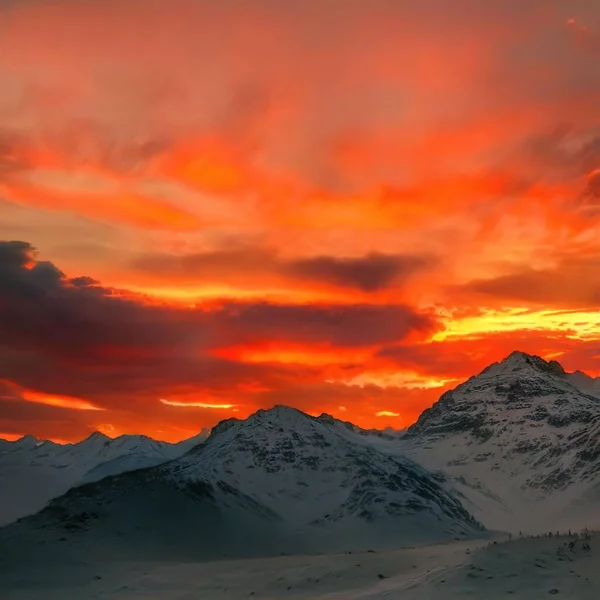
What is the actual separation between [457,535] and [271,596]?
124 metres

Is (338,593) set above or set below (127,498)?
below

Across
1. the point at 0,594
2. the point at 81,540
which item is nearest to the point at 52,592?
the point at 0,594

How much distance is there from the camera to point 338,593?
71812mm

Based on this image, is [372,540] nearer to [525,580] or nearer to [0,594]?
[0,594]

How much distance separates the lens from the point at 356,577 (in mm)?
76250

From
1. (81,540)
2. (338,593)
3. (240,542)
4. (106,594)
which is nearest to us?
(338,593)

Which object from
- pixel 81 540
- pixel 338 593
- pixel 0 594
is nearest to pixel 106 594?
pixel 0 594

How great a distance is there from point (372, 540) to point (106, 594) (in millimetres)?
112862

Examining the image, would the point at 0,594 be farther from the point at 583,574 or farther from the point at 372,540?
the point at 372,540

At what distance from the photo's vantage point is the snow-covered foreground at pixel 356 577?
195 feet

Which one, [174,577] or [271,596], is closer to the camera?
[271,596]

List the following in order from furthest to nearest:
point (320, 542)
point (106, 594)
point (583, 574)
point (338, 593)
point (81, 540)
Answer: point (320, 542), point (81, 540), point (106, 594), point (338, 593), point (583, 574)

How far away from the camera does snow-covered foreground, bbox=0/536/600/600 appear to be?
59.3 m

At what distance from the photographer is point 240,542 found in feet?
595
